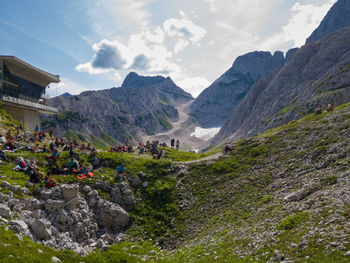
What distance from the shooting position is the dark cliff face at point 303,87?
96312 mm

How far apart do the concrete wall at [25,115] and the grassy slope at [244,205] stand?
3900cm

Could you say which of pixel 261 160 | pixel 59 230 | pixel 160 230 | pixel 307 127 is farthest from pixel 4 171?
pixel 307 127

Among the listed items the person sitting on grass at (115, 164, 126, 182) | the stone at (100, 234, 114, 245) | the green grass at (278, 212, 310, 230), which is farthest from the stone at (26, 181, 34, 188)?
the green grass at (278, 212, 310, 230)

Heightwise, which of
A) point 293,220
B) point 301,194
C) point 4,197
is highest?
point 4,197

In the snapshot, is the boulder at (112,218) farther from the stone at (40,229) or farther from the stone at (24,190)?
the stone at (24,190)

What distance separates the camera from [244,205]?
19.2m

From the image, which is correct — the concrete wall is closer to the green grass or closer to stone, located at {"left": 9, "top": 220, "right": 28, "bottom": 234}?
stone, located at {"left": 9, "top": 220, "right": 28, "bottom": 234}

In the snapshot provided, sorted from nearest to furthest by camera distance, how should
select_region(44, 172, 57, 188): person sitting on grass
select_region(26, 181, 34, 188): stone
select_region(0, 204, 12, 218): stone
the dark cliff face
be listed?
select_region(0, 204, 12, 218): stone
select_region(26, 181, 34, 188): stone
select_region(44, 172, 57, 188): person sitting on grass
the dark cliff face

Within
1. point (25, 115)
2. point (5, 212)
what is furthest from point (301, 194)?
point (25, 115)

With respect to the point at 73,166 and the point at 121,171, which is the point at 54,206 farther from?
the point at 121,171

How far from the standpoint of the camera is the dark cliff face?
96312 mm

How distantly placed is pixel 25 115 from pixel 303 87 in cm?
12690

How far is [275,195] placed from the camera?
59.9 feet

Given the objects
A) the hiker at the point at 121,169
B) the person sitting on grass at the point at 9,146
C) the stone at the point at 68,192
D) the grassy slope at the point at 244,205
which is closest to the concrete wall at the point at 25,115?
the person sitting on grass at the point at 9,146
